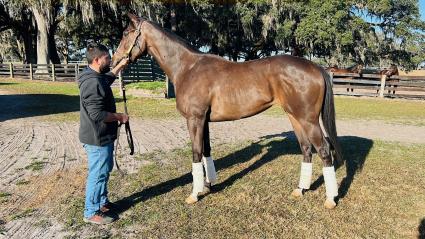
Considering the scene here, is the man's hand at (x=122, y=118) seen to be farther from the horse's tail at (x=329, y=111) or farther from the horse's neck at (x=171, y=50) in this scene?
the horse's tail at (x=329, y=111)

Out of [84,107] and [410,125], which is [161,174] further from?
[410,125]

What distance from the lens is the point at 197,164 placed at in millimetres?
4680

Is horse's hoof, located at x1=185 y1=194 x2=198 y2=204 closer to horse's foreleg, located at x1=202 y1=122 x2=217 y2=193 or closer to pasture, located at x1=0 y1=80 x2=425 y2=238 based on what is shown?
pasture, located at x1=0 y1=80 x2=425 y2=238

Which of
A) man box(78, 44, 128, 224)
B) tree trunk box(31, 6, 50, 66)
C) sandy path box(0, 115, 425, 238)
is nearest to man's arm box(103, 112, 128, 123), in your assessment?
man box(78, 44, 128, 224)

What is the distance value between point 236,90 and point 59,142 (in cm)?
492

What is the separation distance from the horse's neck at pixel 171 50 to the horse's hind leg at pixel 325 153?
1744mm

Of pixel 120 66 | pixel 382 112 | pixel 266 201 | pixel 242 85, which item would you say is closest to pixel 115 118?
pixel 120 66

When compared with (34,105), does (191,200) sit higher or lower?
lower

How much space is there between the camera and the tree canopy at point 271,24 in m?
25.4

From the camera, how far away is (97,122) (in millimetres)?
3859

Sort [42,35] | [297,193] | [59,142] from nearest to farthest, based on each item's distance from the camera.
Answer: [297,193] < [59,142] < [42,35]

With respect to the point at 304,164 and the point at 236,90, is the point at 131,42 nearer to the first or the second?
the point at 236,90

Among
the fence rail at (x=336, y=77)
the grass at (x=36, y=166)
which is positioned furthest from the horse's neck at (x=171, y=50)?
the fence rail at (x=336, y=77)

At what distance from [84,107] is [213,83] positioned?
160cm
